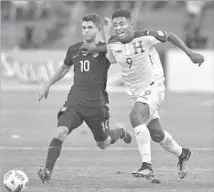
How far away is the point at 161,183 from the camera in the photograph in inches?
360

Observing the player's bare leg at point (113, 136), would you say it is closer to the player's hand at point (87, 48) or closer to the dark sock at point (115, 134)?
the dark sock at point (115, 134)

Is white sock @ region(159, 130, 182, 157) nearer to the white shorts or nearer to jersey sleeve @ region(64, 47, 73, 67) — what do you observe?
the white shorts

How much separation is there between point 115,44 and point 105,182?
64.5 inches

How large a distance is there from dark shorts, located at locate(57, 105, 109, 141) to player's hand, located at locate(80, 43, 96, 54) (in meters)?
0.67

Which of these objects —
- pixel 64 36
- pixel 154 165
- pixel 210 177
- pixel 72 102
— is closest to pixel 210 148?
pixel 154 165

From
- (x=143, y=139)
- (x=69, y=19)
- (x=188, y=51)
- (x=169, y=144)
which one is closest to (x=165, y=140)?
(x=169, y=144)

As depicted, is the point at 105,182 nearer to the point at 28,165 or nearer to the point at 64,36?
the point at 28,165

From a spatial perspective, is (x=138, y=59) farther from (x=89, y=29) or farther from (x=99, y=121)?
(x=99, y=121)

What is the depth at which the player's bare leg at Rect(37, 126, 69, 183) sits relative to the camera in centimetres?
877

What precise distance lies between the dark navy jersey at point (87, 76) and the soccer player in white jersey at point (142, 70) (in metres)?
0.15

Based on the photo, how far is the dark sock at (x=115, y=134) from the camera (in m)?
10.5

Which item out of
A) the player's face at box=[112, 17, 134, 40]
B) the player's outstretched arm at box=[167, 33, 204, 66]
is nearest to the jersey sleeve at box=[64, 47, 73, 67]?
the player's face at box=[112, 17, 134, 40]

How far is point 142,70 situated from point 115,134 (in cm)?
154

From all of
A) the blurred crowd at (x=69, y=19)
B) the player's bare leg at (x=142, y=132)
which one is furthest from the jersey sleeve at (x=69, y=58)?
the blurred crowd at (x=69, y=19)
